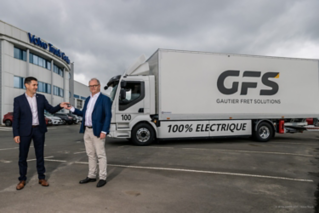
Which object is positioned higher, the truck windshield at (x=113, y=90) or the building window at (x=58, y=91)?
the building window at (x=58, y=91)

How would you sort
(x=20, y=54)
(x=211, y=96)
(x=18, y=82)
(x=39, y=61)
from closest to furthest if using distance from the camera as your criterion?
1. (x=211, y=96)
2. (x=18, y=82)
3. (x=20, y=54)
4. (x=39, y=61)

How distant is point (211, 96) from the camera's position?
9.46m

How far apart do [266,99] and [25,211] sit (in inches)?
374

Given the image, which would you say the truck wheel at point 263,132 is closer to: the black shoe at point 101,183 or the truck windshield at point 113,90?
the truck windshield at point 113,90

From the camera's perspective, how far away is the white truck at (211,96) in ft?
29.1

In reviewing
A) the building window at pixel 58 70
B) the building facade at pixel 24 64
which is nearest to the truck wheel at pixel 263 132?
the building facade at pixel 24 64

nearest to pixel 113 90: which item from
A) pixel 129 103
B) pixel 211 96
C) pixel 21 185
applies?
pixel 129 103

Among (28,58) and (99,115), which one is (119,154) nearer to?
(99,115)

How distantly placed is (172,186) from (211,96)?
232 inches

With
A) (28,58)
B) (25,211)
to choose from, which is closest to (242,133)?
(25,211)

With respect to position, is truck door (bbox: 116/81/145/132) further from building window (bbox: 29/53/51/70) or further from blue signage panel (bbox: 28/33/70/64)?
building window (bbox: 29/53/51/70)

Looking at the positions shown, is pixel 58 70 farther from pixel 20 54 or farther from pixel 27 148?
pixel 27 148

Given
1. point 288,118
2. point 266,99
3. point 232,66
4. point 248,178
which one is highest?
point 232,66

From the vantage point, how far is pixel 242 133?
998 cm
